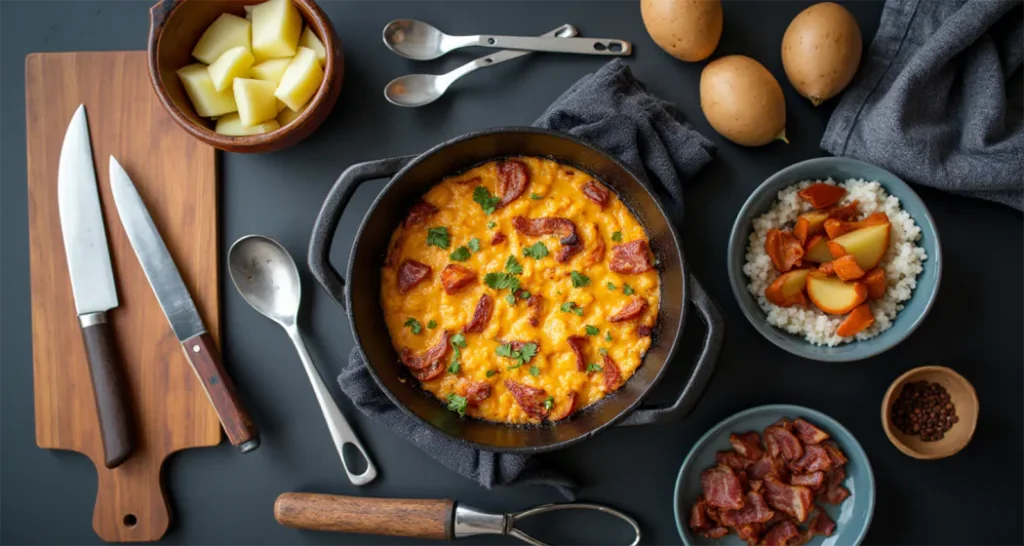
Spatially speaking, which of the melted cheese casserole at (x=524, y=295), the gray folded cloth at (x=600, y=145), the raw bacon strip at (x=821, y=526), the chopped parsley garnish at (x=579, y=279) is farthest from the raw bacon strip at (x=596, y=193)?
the raw bacon strip at (x=821, y=526)

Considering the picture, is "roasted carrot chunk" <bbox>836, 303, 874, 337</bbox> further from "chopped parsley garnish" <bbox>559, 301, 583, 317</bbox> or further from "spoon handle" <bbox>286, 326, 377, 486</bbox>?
"spoon handle" <bbox>286, 326, 377, 486</bbox>

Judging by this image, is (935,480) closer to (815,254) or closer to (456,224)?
(815,254)

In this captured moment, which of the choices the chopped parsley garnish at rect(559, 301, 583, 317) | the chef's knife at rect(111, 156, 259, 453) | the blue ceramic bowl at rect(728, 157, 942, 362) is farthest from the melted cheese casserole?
the chef's knife at rect(111, 156, 259, 453)

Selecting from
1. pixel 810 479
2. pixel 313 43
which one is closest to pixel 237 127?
pixel 313 43

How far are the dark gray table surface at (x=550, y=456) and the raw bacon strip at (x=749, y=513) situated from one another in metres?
0.25

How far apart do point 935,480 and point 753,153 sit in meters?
1.47

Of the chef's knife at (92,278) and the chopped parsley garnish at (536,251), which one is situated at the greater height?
the chopped parsley garnish at (536,251)

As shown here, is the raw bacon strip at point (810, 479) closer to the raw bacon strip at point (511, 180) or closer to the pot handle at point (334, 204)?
the raw bacon strip at point (511, 180)

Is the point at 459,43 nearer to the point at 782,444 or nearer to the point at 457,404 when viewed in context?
the point at 457,404

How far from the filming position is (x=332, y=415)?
271 cm

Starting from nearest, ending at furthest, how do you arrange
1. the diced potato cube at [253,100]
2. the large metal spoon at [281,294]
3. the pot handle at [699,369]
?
1. the pot handle at [699,369]
2. the diced potato cube at [253,100]
3. the large metal spoon at [281,294]

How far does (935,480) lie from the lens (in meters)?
2.73

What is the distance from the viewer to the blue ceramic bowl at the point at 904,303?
2445 mm

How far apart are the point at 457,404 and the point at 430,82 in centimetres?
125
